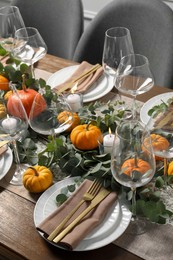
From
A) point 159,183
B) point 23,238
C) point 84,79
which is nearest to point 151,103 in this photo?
point 84,79

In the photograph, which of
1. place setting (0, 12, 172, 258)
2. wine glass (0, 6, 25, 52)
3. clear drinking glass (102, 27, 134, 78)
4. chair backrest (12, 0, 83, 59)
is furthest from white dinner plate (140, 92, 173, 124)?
chair backrest (12, 0, 83, 59)

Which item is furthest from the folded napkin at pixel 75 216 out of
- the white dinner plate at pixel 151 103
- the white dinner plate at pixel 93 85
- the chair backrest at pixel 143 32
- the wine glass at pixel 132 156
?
the chair backrest at pixel 143 32

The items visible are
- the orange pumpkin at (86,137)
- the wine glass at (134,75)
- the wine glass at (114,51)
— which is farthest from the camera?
the wine glass at (114,51)

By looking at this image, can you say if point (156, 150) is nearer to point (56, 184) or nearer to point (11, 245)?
point (56, 184)

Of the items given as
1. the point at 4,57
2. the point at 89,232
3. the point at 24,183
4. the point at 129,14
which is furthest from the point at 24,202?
the point at 129,14

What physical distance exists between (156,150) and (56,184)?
0.83 ft

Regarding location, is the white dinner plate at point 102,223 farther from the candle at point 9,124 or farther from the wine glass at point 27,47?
the wine glass at point 27,47

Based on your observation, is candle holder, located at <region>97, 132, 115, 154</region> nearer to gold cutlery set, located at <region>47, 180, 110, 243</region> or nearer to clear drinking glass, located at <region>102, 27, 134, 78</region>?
gold cutlery set, located at <region>47, 180, 110, 243</region>

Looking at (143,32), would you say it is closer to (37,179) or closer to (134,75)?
(134,75)

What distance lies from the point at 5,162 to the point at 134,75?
16.4 inches

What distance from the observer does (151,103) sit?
4.31 feet

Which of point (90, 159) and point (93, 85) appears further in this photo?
point (93, 85)

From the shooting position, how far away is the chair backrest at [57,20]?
75.4 inches

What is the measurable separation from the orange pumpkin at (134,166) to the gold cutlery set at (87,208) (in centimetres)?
13
